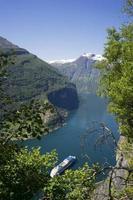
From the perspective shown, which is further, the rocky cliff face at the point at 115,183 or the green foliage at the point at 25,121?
the green foliage at the point at 25,121

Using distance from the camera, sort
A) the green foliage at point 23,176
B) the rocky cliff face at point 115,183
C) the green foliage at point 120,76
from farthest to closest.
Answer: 1. the green foliage at point 120,76
2. the green foliage at point 23,176
3. the rocky cliff face at point 115,183

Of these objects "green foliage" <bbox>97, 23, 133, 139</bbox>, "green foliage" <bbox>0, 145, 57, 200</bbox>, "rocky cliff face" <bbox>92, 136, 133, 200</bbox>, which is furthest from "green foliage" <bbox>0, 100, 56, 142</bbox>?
"green foliage" <bbox>97, 23, 133, 139</bbox>

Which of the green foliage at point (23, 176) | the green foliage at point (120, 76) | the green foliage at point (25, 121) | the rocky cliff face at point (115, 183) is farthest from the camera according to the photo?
the green foliage at point (120, 76)

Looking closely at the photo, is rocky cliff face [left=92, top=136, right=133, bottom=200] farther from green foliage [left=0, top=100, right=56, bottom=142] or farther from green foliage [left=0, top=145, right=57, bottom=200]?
green foliage [left=0, top=145, right=57, bottom=200]

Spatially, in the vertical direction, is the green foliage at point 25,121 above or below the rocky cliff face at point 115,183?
above

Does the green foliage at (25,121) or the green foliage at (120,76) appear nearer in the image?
the green foliage at (25,121)

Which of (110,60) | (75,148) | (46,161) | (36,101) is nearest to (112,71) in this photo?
(110,60)

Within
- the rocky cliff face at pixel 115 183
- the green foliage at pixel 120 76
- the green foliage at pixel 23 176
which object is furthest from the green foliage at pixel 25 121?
the green foliage at pixel 120 76

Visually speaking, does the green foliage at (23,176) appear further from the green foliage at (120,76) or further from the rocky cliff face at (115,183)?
the green foliage at (120,76)

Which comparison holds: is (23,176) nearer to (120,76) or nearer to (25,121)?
(25,121)

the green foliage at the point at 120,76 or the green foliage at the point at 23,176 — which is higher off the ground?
the green foliage at the point at 120,76
